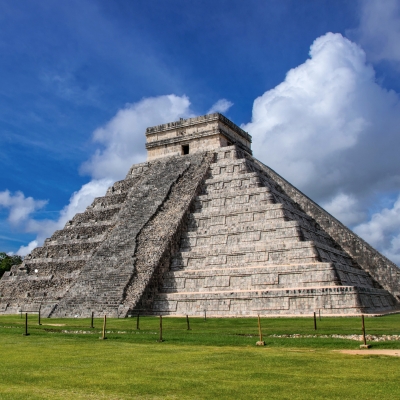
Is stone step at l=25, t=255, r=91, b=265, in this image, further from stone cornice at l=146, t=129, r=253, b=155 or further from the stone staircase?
stone cornice at l=146, t=129, r=253, b=155

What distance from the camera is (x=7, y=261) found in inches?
1903

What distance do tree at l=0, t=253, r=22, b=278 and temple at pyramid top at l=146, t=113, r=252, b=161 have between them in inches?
930

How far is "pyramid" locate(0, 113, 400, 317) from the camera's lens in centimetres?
1886

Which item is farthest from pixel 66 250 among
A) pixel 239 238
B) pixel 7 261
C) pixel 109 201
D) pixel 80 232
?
pixel 7 261

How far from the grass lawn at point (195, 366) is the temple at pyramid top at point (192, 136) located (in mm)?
17273

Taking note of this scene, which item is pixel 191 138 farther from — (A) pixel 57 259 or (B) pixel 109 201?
(A) pixel 57 259

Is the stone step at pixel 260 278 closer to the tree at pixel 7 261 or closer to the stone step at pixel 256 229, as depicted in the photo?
the stone step at pixel 256 229

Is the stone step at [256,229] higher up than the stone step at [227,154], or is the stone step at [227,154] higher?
the stone step at [227,154]

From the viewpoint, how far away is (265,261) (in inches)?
797

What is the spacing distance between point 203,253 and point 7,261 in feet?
107

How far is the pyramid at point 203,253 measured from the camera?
61.9 ft

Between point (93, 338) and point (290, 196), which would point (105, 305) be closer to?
point (93, 338)

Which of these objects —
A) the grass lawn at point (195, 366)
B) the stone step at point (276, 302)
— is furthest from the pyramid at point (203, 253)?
the grass lawn at point (195, 366)

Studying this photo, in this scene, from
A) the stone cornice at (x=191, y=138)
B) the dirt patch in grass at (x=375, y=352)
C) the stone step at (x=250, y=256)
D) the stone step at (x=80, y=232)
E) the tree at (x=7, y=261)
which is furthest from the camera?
the tree at (x=7, y=261)
